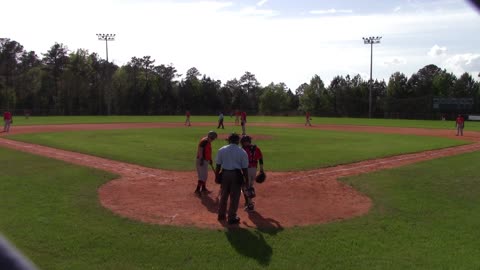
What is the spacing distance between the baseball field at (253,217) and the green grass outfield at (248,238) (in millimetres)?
20

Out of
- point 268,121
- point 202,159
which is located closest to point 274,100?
point 268,121

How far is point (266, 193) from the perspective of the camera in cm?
1251

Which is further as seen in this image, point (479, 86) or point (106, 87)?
point (106, 87)

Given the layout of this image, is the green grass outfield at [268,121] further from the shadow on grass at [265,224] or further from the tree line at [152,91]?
the shadow on grass at [265,224]

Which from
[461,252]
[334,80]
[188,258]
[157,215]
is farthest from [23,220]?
[334,80]

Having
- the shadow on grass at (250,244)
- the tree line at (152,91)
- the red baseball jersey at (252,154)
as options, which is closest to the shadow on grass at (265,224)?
the shadow on grass at (250,244)

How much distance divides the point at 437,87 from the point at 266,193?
3456 inches

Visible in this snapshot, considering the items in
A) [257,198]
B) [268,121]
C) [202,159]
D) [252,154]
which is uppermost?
[252,154]

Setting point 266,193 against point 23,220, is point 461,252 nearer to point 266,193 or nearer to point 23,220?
point 266,193

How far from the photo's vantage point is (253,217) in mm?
10180

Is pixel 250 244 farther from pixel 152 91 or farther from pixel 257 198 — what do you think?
pixel 152 91

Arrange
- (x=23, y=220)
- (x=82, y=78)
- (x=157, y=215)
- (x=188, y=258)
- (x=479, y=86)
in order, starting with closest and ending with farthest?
(x=188, y=258), (x=23, y=220), (x=157, y=215), (x=479, y=86), (x=82, y=78)

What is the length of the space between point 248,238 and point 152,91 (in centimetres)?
9364

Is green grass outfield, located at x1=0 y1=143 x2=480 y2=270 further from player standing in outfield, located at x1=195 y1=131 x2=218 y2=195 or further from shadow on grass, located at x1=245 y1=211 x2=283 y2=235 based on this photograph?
player standing in outfield, located at x1=195 y1=131 x2=218 y2=195
